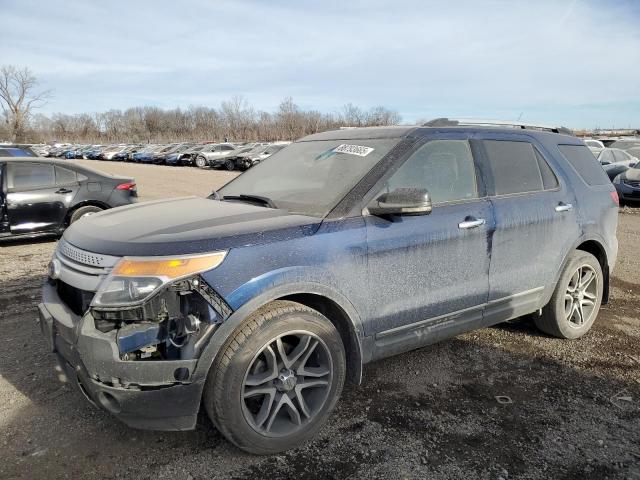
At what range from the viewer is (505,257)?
3.69 meters

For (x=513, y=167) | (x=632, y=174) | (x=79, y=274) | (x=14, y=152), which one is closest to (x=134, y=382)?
(x=79, y=274)

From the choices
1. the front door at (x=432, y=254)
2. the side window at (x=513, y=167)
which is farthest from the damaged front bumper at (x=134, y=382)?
the side window at (x=513, y=167)

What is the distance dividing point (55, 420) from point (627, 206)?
14.5 m

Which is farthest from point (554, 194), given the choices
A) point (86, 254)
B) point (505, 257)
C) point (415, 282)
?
point (86, 254)

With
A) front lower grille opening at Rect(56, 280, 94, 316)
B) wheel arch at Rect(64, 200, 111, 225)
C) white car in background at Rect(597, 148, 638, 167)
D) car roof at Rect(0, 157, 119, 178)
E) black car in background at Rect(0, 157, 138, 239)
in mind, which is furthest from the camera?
white car in background at Rect(597, 148, 638, 167)

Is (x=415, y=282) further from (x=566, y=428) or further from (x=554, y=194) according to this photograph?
(x=554, y=194)

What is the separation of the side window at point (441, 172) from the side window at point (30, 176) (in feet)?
22.0

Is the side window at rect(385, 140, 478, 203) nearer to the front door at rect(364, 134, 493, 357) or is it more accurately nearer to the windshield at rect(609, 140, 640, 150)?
the front door at rect(364, 134, 493, 357)

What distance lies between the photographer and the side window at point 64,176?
8.05m

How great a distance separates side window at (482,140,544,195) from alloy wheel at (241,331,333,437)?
1.90m

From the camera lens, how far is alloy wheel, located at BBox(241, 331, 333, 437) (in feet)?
8.83

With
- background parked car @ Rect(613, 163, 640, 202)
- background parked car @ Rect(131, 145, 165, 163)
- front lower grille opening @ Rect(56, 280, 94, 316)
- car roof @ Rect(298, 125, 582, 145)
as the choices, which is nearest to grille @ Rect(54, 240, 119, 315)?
front lower grille opening @ Rect(56, 280, 94, 316)

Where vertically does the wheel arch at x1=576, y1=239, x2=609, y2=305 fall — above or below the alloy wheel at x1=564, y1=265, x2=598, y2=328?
above

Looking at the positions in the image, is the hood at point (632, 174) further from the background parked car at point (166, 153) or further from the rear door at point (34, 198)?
the background parked car at point (166, 153)
